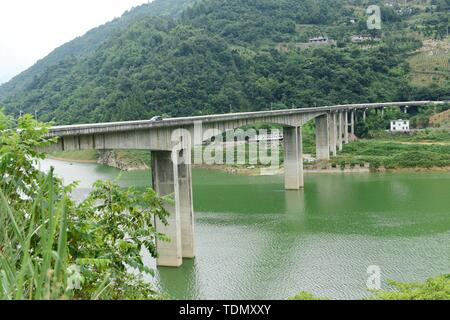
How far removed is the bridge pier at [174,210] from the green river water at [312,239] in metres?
0.52

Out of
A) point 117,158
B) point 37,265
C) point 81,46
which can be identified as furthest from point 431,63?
point 81,46

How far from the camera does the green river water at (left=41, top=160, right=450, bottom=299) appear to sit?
639 inches

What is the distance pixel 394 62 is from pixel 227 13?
34016 millimetres

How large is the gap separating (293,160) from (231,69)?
33.5 meters

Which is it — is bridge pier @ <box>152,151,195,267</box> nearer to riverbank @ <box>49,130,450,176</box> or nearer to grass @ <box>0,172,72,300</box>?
grass @ <box>0,172,72,300</box>

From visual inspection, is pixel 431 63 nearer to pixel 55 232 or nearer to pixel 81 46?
pixel 55 232

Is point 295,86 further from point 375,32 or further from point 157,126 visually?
point 157,126

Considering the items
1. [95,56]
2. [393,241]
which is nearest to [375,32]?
[95,56]

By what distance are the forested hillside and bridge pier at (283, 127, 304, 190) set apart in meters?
21.0

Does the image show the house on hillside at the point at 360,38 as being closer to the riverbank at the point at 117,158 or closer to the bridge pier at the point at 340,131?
the bridge pier at the point at 340,131

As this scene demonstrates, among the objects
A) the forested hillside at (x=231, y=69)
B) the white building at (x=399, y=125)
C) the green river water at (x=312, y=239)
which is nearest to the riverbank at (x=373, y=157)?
the white building at (x=399, y=125)

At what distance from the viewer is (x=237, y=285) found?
16141mm

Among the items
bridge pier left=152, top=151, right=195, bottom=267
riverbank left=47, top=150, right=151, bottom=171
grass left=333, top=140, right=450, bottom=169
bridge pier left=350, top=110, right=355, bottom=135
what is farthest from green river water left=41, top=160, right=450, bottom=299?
bridge pier left=350, top=110, right=355, bottom=135

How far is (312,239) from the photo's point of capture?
69.7 feet
